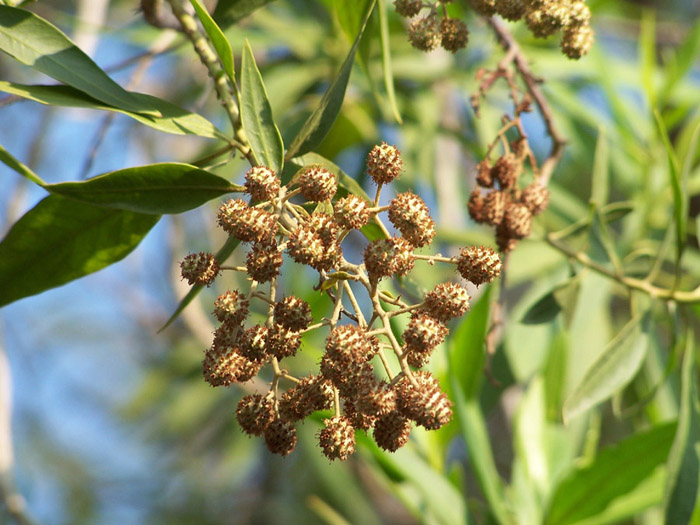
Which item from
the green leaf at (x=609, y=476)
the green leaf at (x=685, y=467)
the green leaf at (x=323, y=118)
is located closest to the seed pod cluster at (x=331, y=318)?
the green leaf at (x=323, y=118)

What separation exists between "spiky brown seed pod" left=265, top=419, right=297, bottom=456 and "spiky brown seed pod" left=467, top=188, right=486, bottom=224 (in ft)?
1.69

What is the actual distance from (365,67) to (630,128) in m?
1.47

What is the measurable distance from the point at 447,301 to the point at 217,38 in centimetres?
42

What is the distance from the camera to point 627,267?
5.27 ft

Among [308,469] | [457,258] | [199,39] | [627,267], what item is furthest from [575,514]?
[308,469]

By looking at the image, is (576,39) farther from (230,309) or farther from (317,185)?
(230,309)

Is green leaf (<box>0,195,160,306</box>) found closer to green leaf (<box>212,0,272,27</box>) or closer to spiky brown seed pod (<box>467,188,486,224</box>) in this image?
green leaf (<box>212,0,272,27</box>)

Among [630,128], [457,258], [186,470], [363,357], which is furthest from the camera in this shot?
[186,470]

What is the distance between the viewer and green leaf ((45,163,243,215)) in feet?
2.82

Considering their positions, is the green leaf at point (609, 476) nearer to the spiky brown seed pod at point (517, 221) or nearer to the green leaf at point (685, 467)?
the green leaf at point (685, 467)

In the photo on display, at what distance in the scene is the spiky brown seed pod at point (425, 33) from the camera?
1.14 m

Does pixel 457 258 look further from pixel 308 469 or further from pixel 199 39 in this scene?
pixel 308 469

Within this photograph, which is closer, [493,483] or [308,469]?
[493,483]

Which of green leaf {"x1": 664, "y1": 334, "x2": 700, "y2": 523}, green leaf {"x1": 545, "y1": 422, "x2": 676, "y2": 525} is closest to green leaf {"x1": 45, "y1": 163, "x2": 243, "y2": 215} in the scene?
green leaf {"x1": 664, "y1": 334, "x2": 700, "y2": 523}
